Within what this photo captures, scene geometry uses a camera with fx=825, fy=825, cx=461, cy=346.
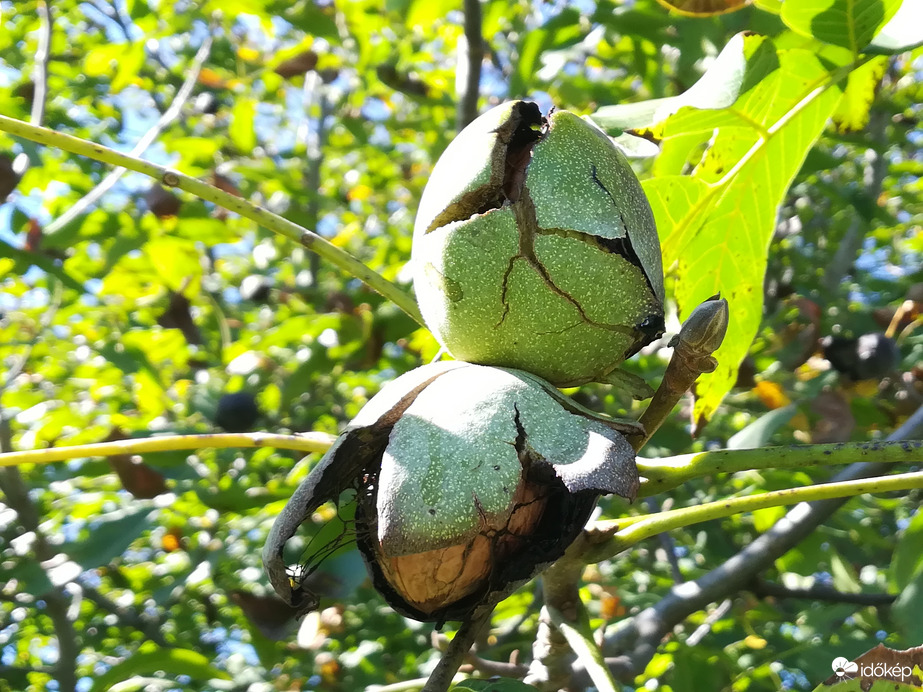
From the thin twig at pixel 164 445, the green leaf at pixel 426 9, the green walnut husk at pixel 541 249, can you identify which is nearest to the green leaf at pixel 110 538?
the thin twig at pixel 164 445

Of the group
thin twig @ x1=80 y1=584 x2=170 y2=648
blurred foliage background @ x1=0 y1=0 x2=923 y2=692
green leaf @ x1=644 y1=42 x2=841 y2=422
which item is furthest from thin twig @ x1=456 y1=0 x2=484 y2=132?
thin twig @ x1=80 y1=584 x2=170 y2=648

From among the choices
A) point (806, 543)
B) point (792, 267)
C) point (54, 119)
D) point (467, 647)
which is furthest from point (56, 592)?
point (792, 267)

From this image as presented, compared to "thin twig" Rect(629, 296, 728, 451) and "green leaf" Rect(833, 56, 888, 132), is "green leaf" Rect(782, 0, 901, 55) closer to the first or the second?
"green leaf" Rect(833, 56, 888, 132)

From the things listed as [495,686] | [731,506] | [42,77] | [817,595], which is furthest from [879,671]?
[42,77]

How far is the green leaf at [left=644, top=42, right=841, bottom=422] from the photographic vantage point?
144 cm

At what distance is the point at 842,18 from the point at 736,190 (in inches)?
13.3

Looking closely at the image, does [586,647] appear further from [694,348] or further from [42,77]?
[42,77]

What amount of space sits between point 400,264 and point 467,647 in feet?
10.3

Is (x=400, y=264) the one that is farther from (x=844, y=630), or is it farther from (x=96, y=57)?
(x=844, y=630)

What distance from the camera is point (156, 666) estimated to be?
213 cm

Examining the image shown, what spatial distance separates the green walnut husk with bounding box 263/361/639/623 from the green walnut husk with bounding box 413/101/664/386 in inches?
3.8

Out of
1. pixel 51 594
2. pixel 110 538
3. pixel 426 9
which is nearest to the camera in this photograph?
pixel 110 538

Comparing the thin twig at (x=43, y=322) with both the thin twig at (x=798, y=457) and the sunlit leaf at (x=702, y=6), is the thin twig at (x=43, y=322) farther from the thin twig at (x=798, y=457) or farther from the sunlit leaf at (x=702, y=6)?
the thin twig at (x=798, y=457)

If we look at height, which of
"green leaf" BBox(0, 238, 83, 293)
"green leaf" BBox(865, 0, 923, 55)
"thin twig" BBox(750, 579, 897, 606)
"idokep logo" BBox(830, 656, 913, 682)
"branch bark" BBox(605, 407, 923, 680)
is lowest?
"thin twig" BBox(750, 579, 897, 606)
